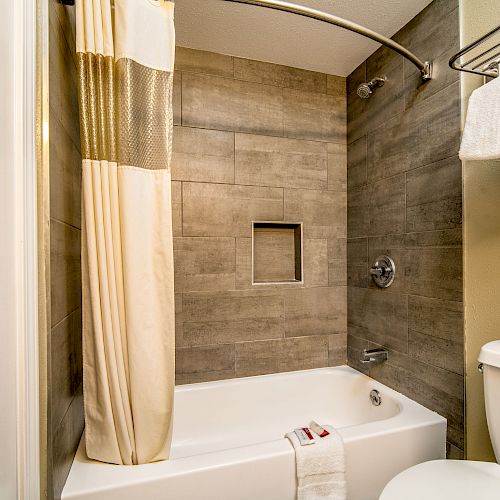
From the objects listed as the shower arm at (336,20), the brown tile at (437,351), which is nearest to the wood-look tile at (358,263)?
the brown tile at (437,351)

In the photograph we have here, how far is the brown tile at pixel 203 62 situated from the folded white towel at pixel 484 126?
1.34m

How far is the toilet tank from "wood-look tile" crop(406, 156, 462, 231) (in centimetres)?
56

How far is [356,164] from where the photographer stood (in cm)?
221

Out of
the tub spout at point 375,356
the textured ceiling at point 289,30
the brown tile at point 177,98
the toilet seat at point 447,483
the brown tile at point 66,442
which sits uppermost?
the textured ceiling at point 289,30

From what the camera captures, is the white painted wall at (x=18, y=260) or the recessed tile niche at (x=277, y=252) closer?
the white painted wall at (x=18, y=260)

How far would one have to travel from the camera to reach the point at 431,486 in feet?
3.60

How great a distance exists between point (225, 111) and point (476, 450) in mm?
2077

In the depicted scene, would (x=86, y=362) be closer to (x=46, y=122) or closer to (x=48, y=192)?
(x=48, y=192)

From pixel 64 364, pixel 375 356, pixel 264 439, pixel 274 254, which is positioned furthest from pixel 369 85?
pixel 264 439

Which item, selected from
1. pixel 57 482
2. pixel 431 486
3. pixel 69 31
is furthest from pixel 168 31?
pixel 431 486

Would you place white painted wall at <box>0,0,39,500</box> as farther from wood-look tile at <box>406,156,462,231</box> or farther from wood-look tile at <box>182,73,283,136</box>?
wood-look tile at <box>406,156,462,231</box>

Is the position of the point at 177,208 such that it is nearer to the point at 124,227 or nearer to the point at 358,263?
the point at 124,227

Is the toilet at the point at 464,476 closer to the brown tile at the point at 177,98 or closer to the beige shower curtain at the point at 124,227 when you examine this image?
the beige shower curtain at the point at 124,227

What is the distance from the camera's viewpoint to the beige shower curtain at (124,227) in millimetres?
1183
